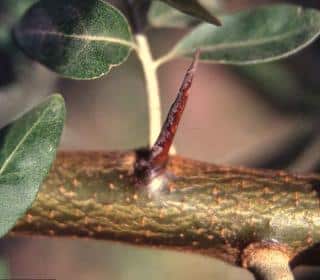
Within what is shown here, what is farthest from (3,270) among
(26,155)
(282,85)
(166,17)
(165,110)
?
(165,110)

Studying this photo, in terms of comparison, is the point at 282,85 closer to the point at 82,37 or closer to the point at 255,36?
the point at 255,36

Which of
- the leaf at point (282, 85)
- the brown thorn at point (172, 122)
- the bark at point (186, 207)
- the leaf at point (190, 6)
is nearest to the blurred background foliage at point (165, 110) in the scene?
the leaf at point (282, 85)

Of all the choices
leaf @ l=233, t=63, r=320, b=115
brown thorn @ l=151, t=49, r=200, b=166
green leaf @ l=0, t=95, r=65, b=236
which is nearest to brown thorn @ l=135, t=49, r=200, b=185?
brown thorn @ l=151, t=49, r=200, b=166

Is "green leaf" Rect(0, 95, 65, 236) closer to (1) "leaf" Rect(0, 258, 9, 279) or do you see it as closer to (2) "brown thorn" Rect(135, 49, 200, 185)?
(2) "brown thorn" Rect(135, 49, 200, 185)

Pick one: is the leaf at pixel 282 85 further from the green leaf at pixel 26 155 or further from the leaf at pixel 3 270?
the green leaf at pixel 26 155

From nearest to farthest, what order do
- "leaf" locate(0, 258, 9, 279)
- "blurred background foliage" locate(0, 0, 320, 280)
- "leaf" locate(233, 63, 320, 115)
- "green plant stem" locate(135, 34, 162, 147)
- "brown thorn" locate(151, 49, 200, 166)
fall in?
"brown thorn" locate(151, 49, 200, 166) < "green plant stem" locate(135, 34, 162, 147) < "leaf" locate(0, 258, 9, 279) < "blurred background foliage" locate(0, 0, 320, 280) < "leaf" locate(233, 63, 320, 115)
